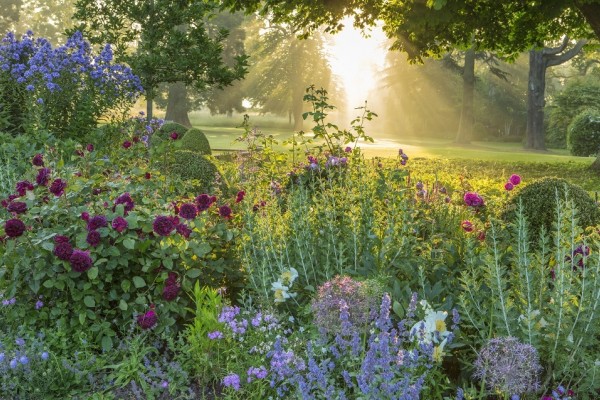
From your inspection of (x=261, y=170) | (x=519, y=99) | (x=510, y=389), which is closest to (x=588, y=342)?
(x=510, y=389)

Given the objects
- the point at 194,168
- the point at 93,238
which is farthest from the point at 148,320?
the point at 194,168

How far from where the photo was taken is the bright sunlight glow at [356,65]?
47688mm

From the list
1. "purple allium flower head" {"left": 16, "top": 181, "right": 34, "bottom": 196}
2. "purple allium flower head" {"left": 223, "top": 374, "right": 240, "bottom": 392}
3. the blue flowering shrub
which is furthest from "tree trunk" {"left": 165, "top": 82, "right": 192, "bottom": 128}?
"purple allium flower head" {"left": 223, "top": 374, "right": 240, "bottom": 392}

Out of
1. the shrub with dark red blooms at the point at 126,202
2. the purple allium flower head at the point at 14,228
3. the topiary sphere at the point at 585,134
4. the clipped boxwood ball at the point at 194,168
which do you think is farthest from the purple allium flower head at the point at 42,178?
the topiary sphere at the point at 585,134

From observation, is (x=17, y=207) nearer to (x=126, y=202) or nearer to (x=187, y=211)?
(x=126, y=202)

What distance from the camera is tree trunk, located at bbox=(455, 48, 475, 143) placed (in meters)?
34.9

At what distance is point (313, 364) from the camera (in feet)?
8.58

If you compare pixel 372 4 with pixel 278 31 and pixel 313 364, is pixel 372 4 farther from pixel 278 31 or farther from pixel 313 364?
pixel 278 31

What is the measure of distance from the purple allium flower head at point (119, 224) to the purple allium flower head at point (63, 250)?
0.29 m

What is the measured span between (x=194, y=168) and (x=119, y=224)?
7871 mm

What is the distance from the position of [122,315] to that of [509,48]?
10.6 m

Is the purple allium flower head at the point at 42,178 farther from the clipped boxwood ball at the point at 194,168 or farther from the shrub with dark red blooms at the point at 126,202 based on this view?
the clipped boxwood ball at the point at 194,168

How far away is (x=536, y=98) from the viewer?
31625 millimetres

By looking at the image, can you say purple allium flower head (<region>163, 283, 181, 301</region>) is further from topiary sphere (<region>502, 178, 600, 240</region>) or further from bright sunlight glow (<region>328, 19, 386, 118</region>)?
bright sunlight glow (<region>328, 19, 386, 118</region>)
